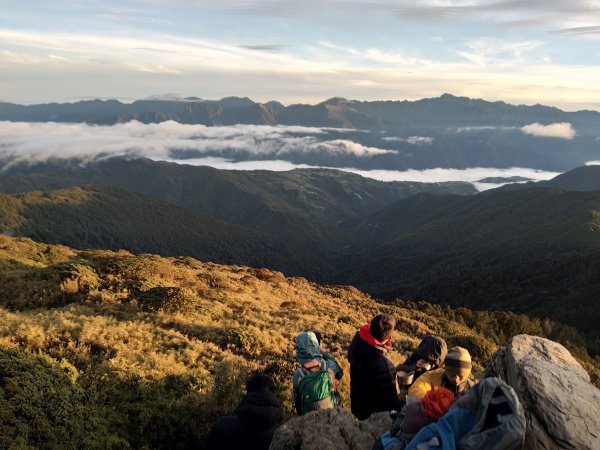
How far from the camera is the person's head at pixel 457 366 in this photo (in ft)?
27.1

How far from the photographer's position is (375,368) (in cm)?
1012

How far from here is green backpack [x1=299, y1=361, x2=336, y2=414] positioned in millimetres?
10383

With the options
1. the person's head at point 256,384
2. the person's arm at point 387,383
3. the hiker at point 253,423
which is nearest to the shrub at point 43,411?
the hiker at point 253,423

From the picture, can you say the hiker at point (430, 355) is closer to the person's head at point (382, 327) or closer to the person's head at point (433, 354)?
the person's head at point (433, 354)

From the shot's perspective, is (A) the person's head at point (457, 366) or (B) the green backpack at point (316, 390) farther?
(B) the green backpack at point (316, 390)

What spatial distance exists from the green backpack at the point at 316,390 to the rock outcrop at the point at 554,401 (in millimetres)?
4084

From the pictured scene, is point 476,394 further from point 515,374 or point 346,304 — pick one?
point 346,304

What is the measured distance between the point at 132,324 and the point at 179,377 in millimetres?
5360

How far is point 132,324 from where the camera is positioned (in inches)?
724

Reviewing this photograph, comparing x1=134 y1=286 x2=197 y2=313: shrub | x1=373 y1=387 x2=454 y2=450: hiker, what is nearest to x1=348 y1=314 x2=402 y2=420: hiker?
x1=373 y1=387 x2=454 y2=450: hiker

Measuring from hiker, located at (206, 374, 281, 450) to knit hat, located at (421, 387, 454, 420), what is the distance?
154 inches

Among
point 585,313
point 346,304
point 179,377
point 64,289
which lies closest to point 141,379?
point 179,377

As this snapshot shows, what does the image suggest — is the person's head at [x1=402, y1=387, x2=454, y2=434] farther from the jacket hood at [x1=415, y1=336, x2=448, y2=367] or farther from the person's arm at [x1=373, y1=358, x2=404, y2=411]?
the person's arm at [x1=373, y1=358, x2=404, y2=411]

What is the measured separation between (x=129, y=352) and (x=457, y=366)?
1197cm
